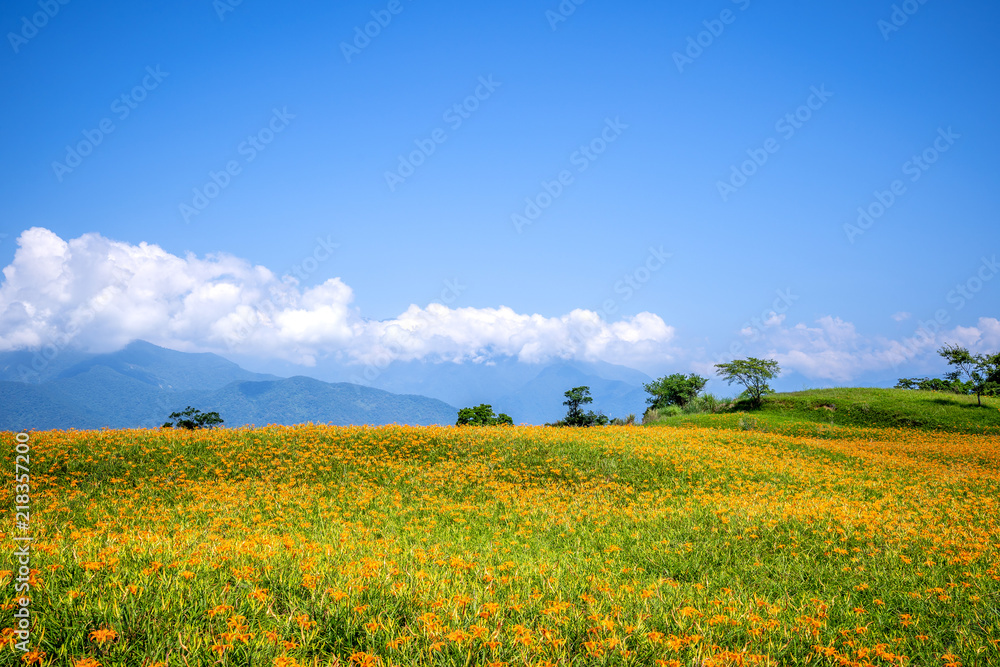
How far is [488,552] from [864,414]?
40359 mm

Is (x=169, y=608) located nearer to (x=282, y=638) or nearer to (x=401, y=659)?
(x=282, y=638)

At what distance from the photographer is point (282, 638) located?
4305mm

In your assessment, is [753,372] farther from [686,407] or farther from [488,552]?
[488,552]

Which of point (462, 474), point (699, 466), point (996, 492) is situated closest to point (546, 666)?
point (462, 474)

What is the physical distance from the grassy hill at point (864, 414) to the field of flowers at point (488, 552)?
1475 centimetres

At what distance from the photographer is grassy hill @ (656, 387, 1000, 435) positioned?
3409 centimetres

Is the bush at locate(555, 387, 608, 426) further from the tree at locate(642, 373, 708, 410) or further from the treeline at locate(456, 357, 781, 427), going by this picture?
the tree at locate(642, 373, 708, 410)

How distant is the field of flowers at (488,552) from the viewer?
4.37 m

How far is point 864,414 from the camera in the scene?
123ft

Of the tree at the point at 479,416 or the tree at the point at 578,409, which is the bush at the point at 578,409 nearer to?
the tree at the point at 578,409

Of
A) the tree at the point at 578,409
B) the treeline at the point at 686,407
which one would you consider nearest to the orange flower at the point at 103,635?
the treeline at the point at 686,407

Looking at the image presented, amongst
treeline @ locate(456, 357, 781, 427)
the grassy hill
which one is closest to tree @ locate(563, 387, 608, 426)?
treeline @ locate(456, 357, 781, 427)

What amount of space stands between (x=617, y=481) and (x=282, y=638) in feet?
44.2

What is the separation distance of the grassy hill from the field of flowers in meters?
14.8
